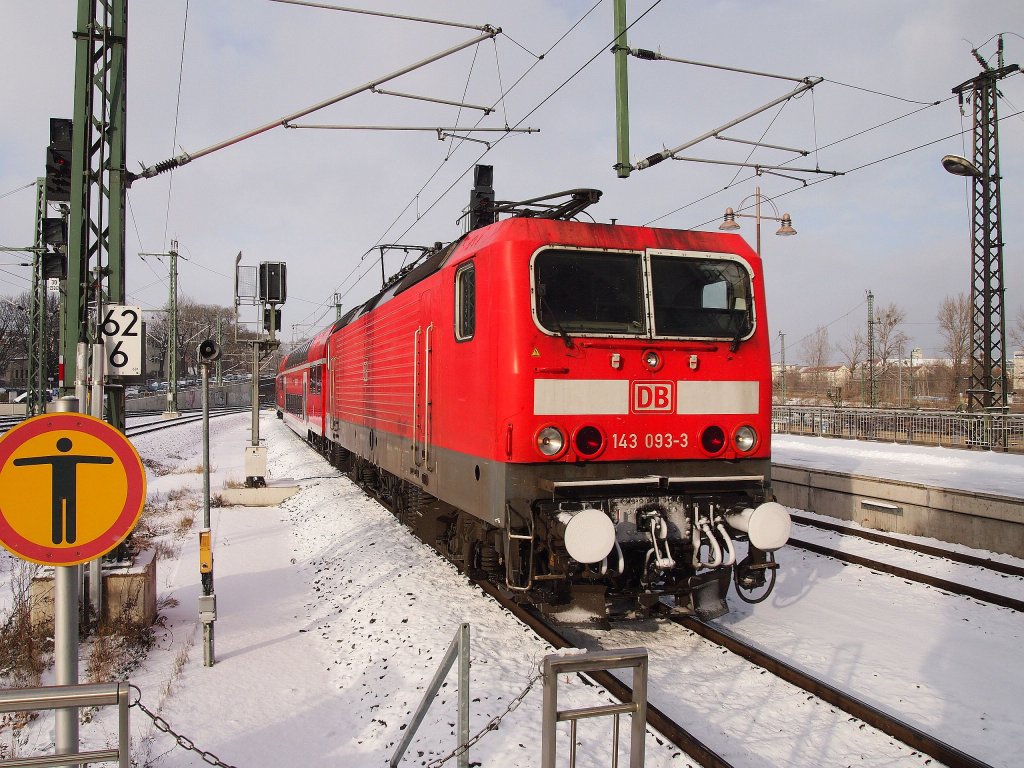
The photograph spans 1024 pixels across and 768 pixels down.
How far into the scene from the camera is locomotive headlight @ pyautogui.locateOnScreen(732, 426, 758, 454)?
6582 mm

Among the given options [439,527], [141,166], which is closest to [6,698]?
[439,527]

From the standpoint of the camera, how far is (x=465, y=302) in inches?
271

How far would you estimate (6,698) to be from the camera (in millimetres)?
2545

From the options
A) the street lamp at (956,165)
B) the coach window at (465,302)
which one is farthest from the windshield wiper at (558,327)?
the street lamp at (956,165)

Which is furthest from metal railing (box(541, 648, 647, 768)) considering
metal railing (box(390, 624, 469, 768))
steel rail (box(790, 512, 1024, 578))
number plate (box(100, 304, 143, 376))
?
steel rail (box(790, 512, 1024, 578))

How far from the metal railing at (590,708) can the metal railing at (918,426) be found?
18.0 m

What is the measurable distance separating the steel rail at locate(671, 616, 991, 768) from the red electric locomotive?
32cm

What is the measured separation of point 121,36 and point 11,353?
70117mm

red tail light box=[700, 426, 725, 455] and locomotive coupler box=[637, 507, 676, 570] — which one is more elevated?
red tail light box=[700, 426, 725, 455]

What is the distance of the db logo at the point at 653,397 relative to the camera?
625 centimetres

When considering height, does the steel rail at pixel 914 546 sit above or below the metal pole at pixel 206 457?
below

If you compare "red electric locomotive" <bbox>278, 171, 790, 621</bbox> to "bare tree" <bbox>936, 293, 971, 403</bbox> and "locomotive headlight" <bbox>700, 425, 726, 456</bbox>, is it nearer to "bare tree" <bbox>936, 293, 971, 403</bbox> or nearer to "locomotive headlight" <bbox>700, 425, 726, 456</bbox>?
"locomotive headlight" <bbox>700, 425, 726, 456</bbox>

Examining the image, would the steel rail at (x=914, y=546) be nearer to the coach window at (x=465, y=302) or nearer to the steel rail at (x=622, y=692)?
the steel rail at (x=622, y=692)

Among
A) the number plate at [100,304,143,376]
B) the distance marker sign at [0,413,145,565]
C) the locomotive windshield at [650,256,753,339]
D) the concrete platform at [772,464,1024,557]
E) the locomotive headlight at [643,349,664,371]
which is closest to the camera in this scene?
the distance marker sign at [0,413,145,565]
